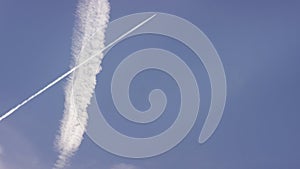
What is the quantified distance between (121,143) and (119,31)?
4094 millimetres

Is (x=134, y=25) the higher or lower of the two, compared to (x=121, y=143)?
higher

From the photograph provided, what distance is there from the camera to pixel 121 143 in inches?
571

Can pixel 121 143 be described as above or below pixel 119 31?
below

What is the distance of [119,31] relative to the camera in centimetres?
1452

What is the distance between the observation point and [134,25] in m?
14.4

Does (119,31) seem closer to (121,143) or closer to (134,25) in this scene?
(134,25)

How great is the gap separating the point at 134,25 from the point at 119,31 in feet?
1.95

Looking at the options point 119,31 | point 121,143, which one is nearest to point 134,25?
point 119,31
